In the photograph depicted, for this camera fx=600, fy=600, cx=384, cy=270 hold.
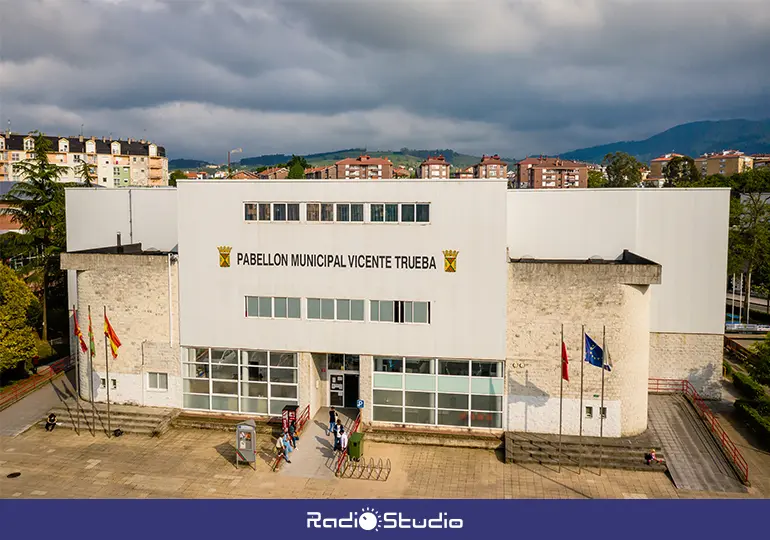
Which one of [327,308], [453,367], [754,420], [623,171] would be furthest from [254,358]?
[623,171]

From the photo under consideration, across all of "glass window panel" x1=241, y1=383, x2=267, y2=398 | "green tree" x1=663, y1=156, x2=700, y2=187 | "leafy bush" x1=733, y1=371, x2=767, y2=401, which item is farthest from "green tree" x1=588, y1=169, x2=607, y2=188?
"glass window panel" x1=241, y1=383, x2=267, y2=398

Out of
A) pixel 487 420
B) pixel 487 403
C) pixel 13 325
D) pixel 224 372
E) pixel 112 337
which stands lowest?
pixel 487 420

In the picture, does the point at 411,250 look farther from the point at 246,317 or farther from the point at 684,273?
the point at 684,273

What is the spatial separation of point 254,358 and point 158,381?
14.5ft

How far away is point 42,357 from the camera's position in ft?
114

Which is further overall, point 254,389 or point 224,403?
point 224,403

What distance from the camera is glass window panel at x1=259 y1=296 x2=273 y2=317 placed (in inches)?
960

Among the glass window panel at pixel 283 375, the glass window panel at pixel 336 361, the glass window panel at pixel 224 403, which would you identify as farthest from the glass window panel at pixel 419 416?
the glass window panel at pixel 224 403

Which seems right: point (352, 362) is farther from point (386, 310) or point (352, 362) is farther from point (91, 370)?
point (91, 370)

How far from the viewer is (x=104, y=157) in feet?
418

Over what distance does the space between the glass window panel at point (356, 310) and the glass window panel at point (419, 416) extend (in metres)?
4.11

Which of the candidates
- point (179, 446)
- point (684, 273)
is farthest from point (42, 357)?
point (684, 273)

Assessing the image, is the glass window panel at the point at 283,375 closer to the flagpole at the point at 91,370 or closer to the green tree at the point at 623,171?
the flagpole at the point at 91,370

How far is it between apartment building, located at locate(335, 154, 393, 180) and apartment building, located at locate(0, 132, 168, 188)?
4159 cm
